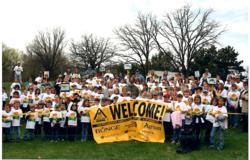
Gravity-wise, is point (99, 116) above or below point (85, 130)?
above

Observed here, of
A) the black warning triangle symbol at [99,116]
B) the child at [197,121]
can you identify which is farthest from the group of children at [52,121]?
the child at [197,121]

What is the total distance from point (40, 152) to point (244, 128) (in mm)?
6863

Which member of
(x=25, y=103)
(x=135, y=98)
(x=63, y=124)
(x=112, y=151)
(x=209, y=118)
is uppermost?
(x=135, y=98)

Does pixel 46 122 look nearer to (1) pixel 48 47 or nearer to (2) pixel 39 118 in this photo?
(2) pixel 39 118

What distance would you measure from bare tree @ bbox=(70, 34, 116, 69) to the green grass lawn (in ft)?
139

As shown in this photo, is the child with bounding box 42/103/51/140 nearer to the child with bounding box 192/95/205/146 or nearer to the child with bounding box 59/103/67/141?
the child with bounding box 59/103/67/141

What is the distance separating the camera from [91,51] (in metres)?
55.3

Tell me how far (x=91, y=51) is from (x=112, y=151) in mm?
45021

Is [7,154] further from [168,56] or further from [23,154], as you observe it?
[168,56]

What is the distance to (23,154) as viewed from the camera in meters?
10.5

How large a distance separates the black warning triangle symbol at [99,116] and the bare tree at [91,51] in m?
42.9

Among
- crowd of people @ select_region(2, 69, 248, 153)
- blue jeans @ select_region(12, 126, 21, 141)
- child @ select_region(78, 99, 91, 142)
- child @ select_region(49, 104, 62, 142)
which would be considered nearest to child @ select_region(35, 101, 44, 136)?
crowd of people @ select_region(2, 69, 248, 153)

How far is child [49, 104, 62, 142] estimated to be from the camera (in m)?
11.9

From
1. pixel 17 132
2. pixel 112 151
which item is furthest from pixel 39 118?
pixel 112 151
